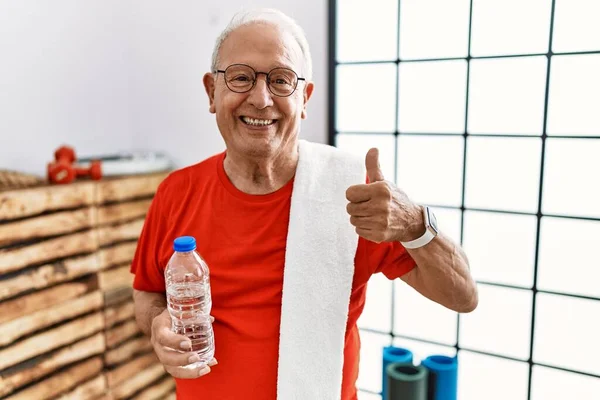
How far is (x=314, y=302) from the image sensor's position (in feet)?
3.78

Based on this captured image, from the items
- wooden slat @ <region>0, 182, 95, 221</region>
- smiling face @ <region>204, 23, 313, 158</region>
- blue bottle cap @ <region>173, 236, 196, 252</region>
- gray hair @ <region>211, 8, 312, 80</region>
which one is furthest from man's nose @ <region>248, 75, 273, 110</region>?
wooden slat @ <region>0, 182, 95, 221</region>

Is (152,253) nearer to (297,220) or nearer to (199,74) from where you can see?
(297,220)

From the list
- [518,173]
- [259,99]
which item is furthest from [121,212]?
[518,173]

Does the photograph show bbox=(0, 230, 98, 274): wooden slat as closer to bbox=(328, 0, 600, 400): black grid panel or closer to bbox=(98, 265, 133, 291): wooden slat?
bbox=(98, 265, 133, 291): wooden slat

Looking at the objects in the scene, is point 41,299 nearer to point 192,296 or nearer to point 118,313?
point 118,313

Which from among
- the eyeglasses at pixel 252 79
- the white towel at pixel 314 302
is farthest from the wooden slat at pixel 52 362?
the eyeglasses at pixel 252 79

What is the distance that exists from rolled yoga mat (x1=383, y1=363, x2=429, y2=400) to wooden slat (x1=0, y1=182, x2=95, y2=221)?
4.07 ft

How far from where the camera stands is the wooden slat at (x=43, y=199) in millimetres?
1555

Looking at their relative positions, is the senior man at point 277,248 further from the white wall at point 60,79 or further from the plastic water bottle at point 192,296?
the white wall at point 60,79

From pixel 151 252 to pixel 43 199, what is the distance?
63 centimetres

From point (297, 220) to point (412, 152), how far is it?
945mm

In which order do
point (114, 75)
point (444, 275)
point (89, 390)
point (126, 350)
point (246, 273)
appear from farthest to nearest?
point (114, 75) < point (126, 350) < point (89, 390) < point (246, 273) < point (444, 275)

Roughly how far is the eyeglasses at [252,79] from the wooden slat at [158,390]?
1529mm

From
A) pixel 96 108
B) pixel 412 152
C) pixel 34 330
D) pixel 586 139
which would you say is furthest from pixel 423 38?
pixel 34 330
